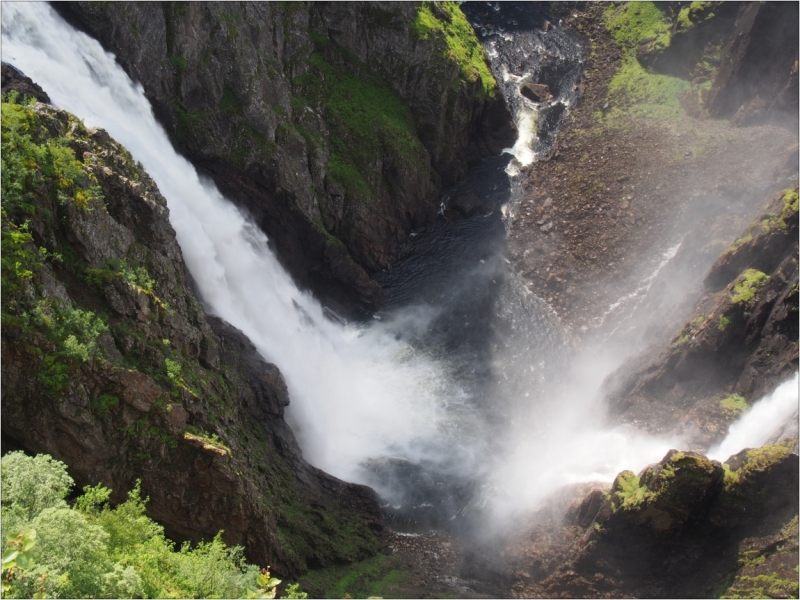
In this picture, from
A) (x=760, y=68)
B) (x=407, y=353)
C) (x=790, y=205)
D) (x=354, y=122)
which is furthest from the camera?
(x=760, y=68)

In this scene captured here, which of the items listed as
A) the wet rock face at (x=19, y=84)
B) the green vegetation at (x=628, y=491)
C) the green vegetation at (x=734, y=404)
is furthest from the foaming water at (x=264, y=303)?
the green vegetation at (x=734, y=404)

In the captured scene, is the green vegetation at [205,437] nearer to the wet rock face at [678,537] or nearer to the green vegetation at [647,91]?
the wet rock face at [678,537]

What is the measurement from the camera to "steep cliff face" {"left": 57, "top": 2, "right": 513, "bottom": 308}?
46062 mm

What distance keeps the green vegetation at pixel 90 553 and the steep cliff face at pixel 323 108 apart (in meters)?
Result: 31.2

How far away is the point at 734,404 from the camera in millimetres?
39469

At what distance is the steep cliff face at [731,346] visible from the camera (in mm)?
38969

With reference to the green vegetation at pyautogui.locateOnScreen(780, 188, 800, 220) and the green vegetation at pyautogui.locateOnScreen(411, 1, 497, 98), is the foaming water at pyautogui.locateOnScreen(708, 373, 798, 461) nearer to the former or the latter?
the green vegetation at pyautogui.locateOnScreen(780, 188, 800, 220)

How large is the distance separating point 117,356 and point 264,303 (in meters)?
21.7

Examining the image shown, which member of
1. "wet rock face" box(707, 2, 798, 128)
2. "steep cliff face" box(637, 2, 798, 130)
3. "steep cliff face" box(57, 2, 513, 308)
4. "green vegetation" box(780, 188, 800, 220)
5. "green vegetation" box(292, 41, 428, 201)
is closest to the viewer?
"green vegetation" box(780, 188, 800, 220)

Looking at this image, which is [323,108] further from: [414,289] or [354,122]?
[414,289]

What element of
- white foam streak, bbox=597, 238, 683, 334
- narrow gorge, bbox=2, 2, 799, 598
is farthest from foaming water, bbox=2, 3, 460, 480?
white foam streak, bbox=597, 238, 683, 334

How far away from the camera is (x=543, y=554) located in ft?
120

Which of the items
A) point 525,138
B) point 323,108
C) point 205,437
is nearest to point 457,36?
point 525,138

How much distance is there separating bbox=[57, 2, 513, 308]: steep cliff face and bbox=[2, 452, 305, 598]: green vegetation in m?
31.2
